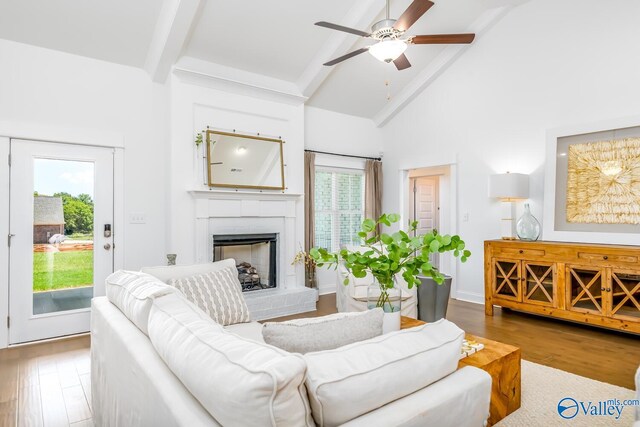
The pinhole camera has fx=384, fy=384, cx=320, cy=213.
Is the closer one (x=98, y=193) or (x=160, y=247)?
(x=98, y=193)

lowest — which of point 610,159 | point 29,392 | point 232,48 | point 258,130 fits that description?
point 29,392

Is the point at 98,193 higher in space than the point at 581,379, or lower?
higher

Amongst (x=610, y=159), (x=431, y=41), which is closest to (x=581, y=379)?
(x=610, y=159)

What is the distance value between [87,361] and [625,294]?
185 inches

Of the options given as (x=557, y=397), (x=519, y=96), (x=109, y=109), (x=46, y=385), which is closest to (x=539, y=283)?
(x=557, y=397)

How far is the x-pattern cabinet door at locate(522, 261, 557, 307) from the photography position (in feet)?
13.1

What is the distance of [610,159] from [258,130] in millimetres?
3830

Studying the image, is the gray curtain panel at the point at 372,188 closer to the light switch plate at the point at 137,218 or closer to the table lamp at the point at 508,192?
the table lamp at the point at 508,192

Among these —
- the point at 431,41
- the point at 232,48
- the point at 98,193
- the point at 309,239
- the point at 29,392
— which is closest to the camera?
the point at 29,392

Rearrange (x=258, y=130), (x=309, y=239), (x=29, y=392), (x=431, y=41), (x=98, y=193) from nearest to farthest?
1. (x=29, y=392)
2. (x=431, y=41)
3. (x=98, y=193)
4. (x=258, y=130)
5. (x=309, y=239)

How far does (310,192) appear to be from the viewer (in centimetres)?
530

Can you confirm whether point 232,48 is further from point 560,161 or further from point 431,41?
point 560,161

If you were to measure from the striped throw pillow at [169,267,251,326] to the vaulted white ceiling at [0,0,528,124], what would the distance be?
2505 mm

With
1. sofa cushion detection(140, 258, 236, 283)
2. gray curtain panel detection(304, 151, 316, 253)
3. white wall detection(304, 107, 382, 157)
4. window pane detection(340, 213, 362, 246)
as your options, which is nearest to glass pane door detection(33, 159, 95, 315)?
sofa cushion detection(140, 258, 236, 283)
